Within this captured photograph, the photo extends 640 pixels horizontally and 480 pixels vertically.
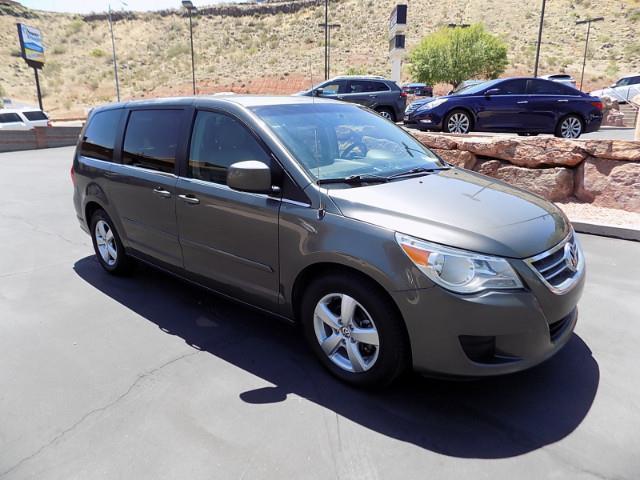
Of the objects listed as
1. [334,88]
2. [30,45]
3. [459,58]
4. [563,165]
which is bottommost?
[563,165]

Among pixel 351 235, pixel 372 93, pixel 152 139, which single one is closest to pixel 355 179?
pixel 351 235

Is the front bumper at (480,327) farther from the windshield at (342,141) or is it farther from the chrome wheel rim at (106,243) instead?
the chrome wheel rim at (106,243)

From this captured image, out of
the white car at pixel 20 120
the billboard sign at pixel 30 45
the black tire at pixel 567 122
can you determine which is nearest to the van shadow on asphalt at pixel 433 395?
the black tire at pixel 567 122

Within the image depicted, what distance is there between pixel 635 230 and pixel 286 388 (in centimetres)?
497

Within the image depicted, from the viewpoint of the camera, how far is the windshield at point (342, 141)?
129 inches

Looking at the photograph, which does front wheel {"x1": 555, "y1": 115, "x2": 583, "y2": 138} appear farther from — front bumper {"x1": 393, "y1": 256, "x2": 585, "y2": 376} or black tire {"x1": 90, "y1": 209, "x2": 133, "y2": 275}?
black tire {"x1": 90, "y1": 209, "x2": 133, "y2": 275}

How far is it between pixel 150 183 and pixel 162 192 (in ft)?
0.67

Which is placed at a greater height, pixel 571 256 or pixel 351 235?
pixel 351 235

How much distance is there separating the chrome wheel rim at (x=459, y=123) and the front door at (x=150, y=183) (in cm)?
789

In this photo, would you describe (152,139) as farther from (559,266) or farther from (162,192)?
(559,266)

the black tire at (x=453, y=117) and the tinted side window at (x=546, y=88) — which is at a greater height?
the tinted side window at (x=546, y=88)

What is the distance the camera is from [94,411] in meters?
2.85

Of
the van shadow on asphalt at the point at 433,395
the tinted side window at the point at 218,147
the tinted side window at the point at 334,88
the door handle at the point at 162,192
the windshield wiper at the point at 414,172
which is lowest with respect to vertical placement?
the van shadow on asphalt at the point at 433,395

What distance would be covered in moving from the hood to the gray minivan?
0.03ft
